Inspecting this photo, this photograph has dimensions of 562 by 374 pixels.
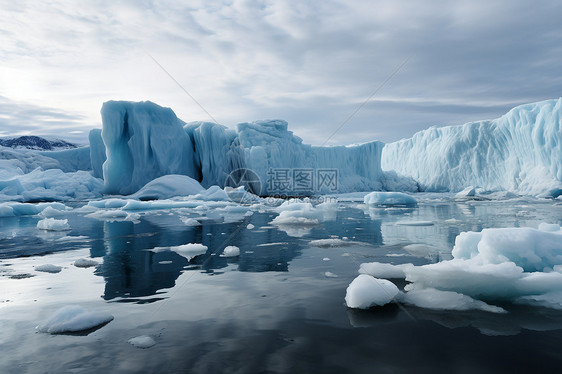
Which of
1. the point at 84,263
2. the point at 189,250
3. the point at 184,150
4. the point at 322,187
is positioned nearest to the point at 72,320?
the point at 84,263

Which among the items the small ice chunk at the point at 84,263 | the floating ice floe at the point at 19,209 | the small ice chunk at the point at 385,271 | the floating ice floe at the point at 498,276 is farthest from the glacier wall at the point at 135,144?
the floating ice floe at the point at 498,276

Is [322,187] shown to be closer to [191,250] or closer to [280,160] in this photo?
[280,160]

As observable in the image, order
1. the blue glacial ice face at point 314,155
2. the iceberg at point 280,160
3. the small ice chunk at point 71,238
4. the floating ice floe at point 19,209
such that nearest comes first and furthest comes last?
the small ice chunk at point 71,238
the floating ice floe at point 19,209
the iceberg at point 280,160
the blue glacial ice face at point 314,155

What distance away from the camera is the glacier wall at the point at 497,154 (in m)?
29.2

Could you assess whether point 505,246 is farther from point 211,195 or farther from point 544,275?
point 211,195

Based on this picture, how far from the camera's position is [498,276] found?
3.61m

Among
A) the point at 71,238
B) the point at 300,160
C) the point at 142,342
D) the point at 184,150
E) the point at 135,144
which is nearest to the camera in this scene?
the point at 142,342

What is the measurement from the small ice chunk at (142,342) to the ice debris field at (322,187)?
0.01 metres

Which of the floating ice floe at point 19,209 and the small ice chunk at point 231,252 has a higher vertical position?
the floating ice floe at point 19,209

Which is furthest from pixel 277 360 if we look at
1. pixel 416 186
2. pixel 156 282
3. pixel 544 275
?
pixel 416 186

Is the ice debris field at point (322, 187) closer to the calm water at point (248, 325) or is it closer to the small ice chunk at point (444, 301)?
the small ice chunk at point (444, 301)

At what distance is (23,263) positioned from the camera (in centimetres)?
582

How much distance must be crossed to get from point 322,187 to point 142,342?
37105mm

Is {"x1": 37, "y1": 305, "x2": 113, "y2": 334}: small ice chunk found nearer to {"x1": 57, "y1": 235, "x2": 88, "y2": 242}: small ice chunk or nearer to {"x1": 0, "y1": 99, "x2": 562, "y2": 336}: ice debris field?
{"x1": 0, "y1": 99, "x2": 562, "y2": 336}: ice debris field
